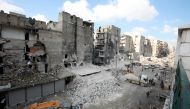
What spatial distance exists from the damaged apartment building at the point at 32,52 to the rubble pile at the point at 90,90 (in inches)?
99.3

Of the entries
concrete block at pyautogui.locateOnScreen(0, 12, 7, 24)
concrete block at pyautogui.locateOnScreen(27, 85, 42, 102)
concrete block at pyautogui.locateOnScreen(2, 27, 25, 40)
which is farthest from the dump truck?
concrete block at pyautogui.locateOnScreen(0, 12, 7, 24)

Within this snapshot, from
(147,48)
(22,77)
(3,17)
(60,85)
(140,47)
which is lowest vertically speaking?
(60,85)

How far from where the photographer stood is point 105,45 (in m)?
47.2

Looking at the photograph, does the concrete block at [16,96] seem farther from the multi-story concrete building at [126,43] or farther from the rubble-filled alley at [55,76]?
the multi-story concrete building at [126,43]

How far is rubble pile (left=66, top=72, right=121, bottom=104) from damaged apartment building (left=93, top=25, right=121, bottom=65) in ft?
55.2

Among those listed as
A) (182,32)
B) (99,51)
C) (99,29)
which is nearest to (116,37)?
(99,29)

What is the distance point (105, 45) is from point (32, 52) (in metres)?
26.6

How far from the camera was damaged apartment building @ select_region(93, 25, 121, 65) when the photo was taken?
4672 cm

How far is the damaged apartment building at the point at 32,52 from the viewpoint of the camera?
1991 centimetres

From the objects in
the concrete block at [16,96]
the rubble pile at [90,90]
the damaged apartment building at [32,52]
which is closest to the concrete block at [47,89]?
the damaged apartment building at [32,52]

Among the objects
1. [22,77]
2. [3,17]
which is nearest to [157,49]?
[22,77]

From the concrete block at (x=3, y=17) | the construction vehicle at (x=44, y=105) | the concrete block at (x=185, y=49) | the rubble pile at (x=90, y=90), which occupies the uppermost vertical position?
the concrete block at (x=3, y=17)

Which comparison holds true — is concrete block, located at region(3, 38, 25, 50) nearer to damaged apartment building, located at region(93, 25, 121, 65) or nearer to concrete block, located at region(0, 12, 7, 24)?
concrete block, located at region(0, 12, 7, 24)

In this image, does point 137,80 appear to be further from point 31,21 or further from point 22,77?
point 31,21
